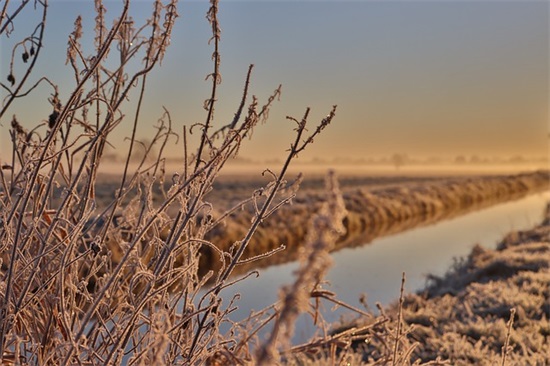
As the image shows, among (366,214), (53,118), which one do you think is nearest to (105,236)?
(53,118)

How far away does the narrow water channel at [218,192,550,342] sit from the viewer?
841 cm

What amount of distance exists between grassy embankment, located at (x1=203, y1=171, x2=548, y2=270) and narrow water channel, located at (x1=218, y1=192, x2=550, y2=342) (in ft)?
2.21

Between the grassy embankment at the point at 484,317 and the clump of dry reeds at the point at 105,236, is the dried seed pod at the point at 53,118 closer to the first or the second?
the clump of dry reeds at the point at 105,236

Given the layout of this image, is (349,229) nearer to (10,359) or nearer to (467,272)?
(467,272)

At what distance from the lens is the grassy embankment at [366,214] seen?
12.1m

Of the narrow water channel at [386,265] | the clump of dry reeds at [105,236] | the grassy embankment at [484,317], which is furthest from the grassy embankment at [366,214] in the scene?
the clump of dry reeds at [105,236]

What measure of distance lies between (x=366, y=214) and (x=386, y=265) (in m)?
6.16

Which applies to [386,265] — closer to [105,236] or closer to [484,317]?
[484,317]

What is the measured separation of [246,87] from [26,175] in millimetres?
680

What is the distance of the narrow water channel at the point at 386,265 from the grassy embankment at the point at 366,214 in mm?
674

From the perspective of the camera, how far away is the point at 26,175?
71.6 inches

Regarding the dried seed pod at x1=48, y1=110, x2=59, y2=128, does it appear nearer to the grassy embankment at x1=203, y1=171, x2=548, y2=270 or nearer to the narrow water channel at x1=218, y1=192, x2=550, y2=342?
the narrow water channel at x1=218, y1=192, x2=550, y2=342

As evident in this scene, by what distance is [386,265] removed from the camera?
1130cm

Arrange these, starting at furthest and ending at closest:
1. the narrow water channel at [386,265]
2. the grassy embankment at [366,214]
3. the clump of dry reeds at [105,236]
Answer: the grassy embankment at [366,214]
the narrow water channel at [386,265]
the clump of dry reeds at [105,236]
